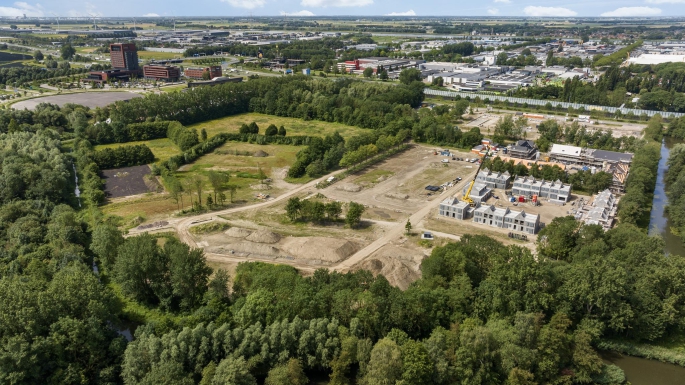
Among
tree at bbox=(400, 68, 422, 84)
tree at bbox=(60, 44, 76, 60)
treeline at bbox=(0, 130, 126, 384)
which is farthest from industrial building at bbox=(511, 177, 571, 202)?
tree at bbox=(60, 44, 76, 60)

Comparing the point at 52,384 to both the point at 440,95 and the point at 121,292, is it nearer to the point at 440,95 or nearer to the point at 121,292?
the point at 121,292

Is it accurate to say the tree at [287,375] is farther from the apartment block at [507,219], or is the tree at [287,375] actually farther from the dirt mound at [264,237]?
the apartment block at [507,219]

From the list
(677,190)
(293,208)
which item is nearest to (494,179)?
(677,190)

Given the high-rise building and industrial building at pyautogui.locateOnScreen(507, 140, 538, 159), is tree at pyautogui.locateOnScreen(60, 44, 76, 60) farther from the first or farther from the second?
industrial building at pyautogui.locateOnScreen(507, 140, 538, 159)

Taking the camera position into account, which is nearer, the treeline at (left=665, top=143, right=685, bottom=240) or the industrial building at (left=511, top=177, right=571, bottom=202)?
the treeline at (left=665, top=143, right=685, bottom=240)

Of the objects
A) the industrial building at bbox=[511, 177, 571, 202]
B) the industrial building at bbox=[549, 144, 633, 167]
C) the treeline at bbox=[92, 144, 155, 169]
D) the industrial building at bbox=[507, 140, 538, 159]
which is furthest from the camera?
the industrial building at bbox=[507, 140, 538, 159]

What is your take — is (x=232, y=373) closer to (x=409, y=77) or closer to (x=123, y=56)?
(x=409, y=77)
